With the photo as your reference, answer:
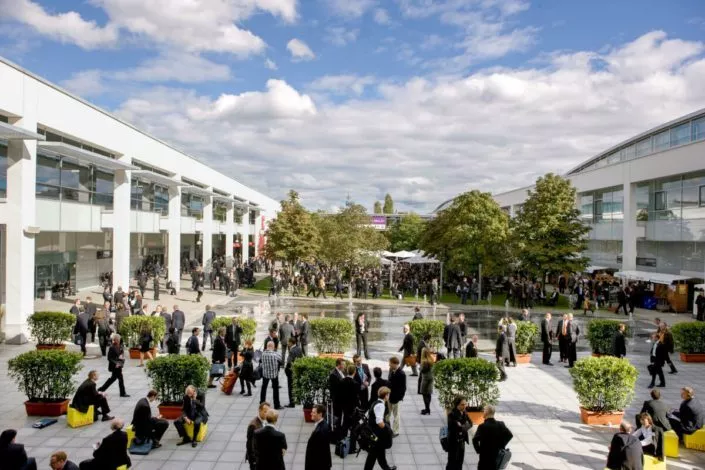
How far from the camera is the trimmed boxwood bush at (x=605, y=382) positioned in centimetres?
1045

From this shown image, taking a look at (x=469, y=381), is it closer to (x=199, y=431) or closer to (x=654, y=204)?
(x=199, y=431)

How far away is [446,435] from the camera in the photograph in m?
8.04

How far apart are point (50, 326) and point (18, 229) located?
12.5 ft

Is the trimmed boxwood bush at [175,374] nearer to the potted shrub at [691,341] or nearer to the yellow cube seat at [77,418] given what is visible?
the yellow cube seat at [77,418]

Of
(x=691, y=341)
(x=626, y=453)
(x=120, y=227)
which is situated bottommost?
(x=691, y=341)

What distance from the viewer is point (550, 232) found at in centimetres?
3319

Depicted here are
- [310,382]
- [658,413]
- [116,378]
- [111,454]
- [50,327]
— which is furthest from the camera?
[50,327]

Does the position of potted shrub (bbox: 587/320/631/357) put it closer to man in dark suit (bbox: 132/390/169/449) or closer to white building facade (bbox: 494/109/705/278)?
man in dark suit (bbox: 132/390/169/449)

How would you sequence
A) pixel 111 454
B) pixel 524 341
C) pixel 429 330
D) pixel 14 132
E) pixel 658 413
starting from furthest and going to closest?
pixel 429 330 → pixel 524 341 → pixel 14 132 → pixel 658 413 → pixel 111 454

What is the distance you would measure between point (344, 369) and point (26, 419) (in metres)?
6.28

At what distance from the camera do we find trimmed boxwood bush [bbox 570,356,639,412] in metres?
10.4

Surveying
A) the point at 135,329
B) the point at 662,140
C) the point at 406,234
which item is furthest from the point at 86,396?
the point at 406,234

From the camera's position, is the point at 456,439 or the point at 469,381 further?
the point at 469,381

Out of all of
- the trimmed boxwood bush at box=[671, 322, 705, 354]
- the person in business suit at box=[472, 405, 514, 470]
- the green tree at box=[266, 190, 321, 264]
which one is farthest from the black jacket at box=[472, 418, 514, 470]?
the green tree at box=[266, 190, 321, 264]
